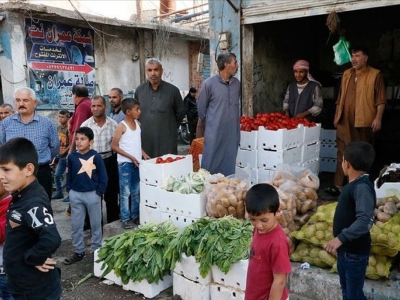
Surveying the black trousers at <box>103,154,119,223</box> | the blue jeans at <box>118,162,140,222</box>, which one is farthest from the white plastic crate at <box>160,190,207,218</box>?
the black trousers at <box>103,154,119,223</box>

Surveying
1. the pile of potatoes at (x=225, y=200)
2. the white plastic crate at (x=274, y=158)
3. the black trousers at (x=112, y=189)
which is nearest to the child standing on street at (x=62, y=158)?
the black trousers at (x=112, y=189)

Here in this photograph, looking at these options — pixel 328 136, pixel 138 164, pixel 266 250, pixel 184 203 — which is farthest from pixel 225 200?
pixel 328 136

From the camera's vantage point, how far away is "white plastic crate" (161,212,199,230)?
4.41m

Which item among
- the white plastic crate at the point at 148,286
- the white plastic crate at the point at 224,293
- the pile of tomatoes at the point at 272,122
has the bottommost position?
the white plastic crate at the point at 148,286

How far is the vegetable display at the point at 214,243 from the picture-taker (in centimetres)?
358

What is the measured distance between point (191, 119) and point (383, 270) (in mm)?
9378

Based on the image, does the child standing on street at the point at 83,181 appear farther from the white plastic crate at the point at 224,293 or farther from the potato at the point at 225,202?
the white plastic crate at the point at 224,293

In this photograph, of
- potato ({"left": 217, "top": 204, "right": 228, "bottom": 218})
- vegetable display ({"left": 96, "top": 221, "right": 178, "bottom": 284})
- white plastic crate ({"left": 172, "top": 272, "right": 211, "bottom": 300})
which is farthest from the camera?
potato ({"left": 217, "top": 204, "right": 228, "bottom": 218})

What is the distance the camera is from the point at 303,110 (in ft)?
22.3

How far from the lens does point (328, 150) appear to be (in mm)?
7797

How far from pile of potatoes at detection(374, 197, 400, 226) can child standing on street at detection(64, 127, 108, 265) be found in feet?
9.70

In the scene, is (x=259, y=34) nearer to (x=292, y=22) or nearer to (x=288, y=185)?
(x=292, y=22)

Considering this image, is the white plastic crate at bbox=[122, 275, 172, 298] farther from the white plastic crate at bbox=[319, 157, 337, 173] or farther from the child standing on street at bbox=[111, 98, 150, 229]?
the white plastic crate at bbox=[319, 157, 337, 173]

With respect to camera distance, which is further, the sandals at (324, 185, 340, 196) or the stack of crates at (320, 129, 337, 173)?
the stack of crates at (320, 129, 337, 173)
